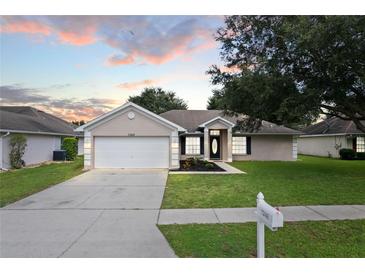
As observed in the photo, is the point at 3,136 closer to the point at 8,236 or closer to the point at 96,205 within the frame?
the point at 96,205

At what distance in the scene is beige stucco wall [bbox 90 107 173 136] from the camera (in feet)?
61.7

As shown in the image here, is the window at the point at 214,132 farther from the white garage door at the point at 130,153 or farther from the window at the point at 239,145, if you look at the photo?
the white garage door at the point at 130,153

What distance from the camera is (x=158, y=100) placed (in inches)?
2024

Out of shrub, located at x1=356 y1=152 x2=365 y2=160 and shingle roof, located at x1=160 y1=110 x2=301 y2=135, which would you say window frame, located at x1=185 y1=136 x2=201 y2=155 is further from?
shrub, located at x1=356 y1=152 x2=365 y2=160

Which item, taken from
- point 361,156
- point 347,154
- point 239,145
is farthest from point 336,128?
point 239,145

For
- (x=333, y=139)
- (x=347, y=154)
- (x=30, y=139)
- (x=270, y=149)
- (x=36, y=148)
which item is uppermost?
(x=333, y=139)

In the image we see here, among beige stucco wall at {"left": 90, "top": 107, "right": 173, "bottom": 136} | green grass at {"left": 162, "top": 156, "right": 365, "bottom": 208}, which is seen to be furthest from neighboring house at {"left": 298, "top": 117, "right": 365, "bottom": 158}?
beige stucco wall at {"left": 90, "top": 107, "right": 173, "bottom": 136}

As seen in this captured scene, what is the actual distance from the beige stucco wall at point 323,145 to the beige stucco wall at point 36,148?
2471cm

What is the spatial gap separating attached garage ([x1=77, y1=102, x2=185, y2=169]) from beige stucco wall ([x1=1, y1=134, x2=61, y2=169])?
4.80 meters

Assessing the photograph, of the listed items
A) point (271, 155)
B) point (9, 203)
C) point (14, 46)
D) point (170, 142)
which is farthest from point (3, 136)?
point (271, 155)

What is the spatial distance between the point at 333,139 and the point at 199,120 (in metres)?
13.2

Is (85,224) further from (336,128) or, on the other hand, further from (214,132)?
(336,128)

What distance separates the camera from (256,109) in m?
14.4
